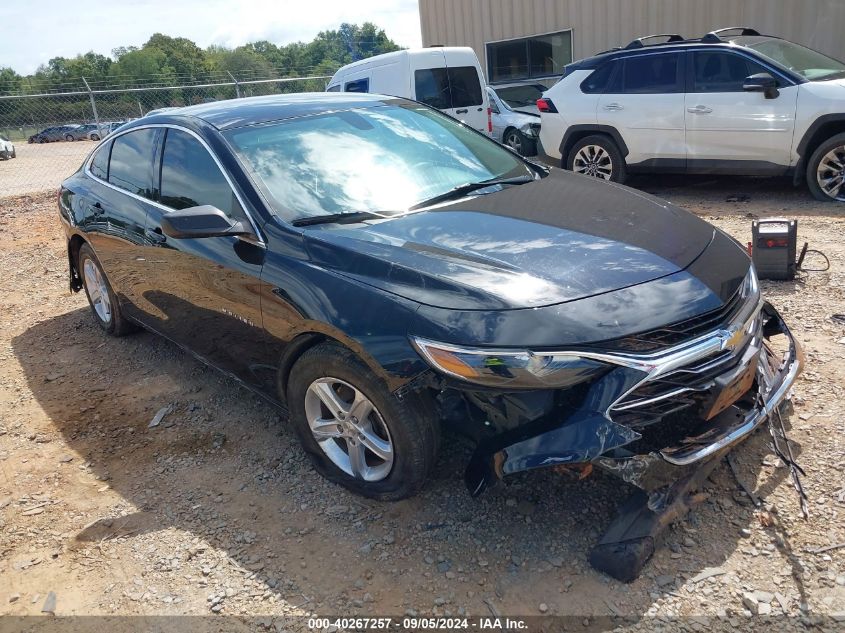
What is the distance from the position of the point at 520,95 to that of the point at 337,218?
1250cm

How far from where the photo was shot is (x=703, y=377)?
252 centimetres

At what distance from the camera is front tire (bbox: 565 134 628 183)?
869cm

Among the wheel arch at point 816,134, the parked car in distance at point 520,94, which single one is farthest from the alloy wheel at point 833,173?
the parked car in distance at point 520,94

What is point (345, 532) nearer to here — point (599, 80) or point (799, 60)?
point (599, 80)

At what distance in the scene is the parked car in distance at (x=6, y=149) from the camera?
23.1 metres

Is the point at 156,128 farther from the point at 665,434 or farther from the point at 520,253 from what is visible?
the point at 665,434

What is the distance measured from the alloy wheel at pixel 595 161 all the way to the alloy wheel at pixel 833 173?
91.5 inches

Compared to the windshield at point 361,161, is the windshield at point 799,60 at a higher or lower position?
higher

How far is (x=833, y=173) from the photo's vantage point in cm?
737

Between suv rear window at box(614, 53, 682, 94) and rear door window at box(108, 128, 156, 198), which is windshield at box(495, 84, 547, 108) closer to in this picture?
suv rear window at box(614, 53, 682, 94)

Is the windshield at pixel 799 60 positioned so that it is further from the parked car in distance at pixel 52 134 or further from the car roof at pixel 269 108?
the parked car in distance at pixel 52 134

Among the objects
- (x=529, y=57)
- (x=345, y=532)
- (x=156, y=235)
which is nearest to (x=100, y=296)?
(x=156, y=235)

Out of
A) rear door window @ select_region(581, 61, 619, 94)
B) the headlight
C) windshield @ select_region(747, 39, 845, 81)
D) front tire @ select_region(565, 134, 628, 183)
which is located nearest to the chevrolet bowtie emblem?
the headlight

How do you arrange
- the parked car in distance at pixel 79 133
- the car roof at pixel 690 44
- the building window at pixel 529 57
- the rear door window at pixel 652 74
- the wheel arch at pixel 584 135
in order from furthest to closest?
1. the parked car in distance at pixel 79 133
2. the building window at pixel 529 57
3. the wheel arch at pixel 584 135
4. the rear door window at pixel 652 74
5. the car roof at pixel 690 44
